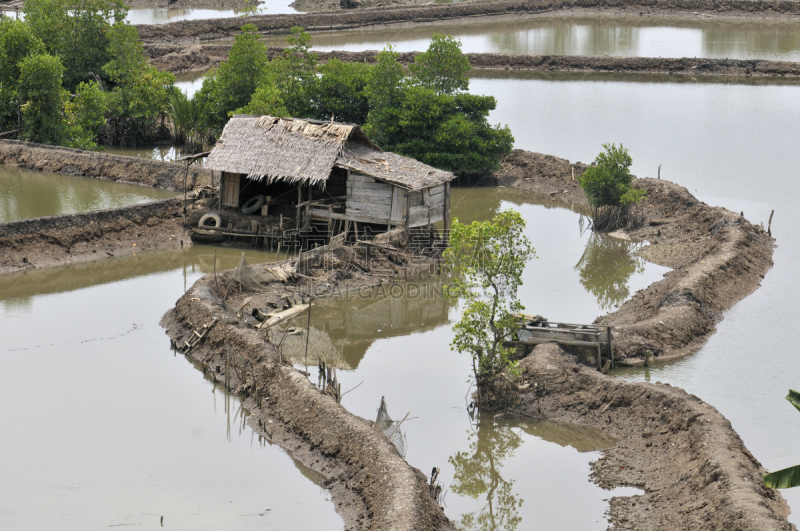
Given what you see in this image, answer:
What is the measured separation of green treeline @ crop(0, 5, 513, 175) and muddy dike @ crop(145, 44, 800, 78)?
9.55 meters

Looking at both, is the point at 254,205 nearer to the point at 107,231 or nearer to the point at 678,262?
Answer: the point at 107,231

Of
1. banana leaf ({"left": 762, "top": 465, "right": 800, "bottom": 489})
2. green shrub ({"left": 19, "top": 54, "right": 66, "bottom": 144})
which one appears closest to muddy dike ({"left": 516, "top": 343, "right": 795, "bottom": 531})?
banana leaf ({"left": 762, "top": 465, "right": 800, "bottom": 489})

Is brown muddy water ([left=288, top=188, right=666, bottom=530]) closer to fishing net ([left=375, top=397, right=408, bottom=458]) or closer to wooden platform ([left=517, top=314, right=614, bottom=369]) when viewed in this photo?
fishing net ([left=375, top=397, right=408, bottom=458])

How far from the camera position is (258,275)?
16.8m

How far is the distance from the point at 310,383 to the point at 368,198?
7839 mm

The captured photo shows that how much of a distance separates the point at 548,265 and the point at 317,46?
30453mm

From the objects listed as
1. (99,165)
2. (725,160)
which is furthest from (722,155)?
(99,165)

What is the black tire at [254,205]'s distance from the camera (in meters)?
21.0

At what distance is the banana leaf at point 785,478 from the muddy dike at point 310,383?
11.3 ft

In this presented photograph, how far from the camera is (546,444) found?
1212 centimetres

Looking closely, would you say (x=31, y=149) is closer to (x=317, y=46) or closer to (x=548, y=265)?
(x=548, y=265)

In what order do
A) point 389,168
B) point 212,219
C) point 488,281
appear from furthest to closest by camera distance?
1. point 212,219
2. point 389,168
3. point 488,281

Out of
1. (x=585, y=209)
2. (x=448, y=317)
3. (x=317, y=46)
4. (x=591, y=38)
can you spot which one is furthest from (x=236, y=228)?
(x=591, y=38)

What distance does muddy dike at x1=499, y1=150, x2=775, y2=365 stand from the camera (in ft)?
48.5
